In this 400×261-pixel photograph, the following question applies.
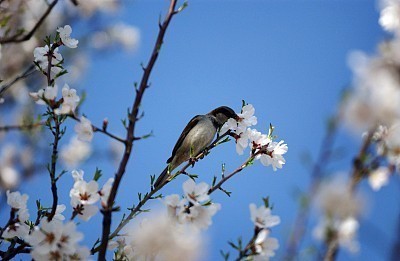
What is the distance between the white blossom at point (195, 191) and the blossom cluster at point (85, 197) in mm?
398

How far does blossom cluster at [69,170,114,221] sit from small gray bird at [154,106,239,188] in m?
2.75

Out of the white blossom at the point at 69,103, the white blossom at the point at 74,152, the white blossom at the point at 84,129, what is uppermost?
the white blossom at the point at 74,152

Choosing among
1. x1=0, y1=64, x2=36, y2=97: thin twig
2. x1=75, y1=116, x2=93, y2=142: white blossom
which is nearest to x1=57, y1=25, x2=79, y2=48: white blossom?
x1=0, y1=64, x2=36, y2=97: thin twig

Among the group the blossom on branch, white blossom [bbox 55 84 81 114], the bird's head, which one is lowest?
the blossom on branch

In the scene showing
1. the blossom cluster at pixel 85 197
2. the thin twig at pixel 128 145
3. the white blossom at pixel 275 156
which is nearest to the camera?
the thin twig at pixel 128 145

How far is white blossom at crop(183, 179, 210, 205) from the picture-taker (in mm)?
2434

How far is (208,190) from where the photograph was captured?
2.55 m

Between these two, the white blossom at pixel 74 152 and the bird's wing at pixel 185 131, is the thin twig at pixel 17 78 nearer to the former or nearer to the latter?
the bird's wing at pixel 185 131

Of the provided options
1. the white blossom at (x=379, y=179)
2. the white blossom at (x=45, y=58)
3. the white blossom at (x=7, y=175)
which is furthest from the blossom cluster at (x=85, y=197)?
the white blossom at (x=7, y=175)

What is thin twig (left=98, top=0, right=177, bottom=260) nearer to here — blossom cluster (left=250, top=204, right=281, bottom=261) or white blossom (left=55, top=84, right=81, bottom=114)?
white blossom (left=55, top=84, right=81, bottom=114)

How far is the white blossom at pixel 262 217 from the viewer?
2.30 metres

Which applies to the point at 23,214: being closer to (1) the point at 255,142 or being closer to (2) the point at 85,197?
(2) the point at 85,197

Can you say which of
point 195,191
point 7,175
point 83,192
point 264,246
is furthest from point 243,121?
point 7,175

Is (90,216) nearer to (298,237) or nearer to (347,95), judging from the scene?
(298,237)
